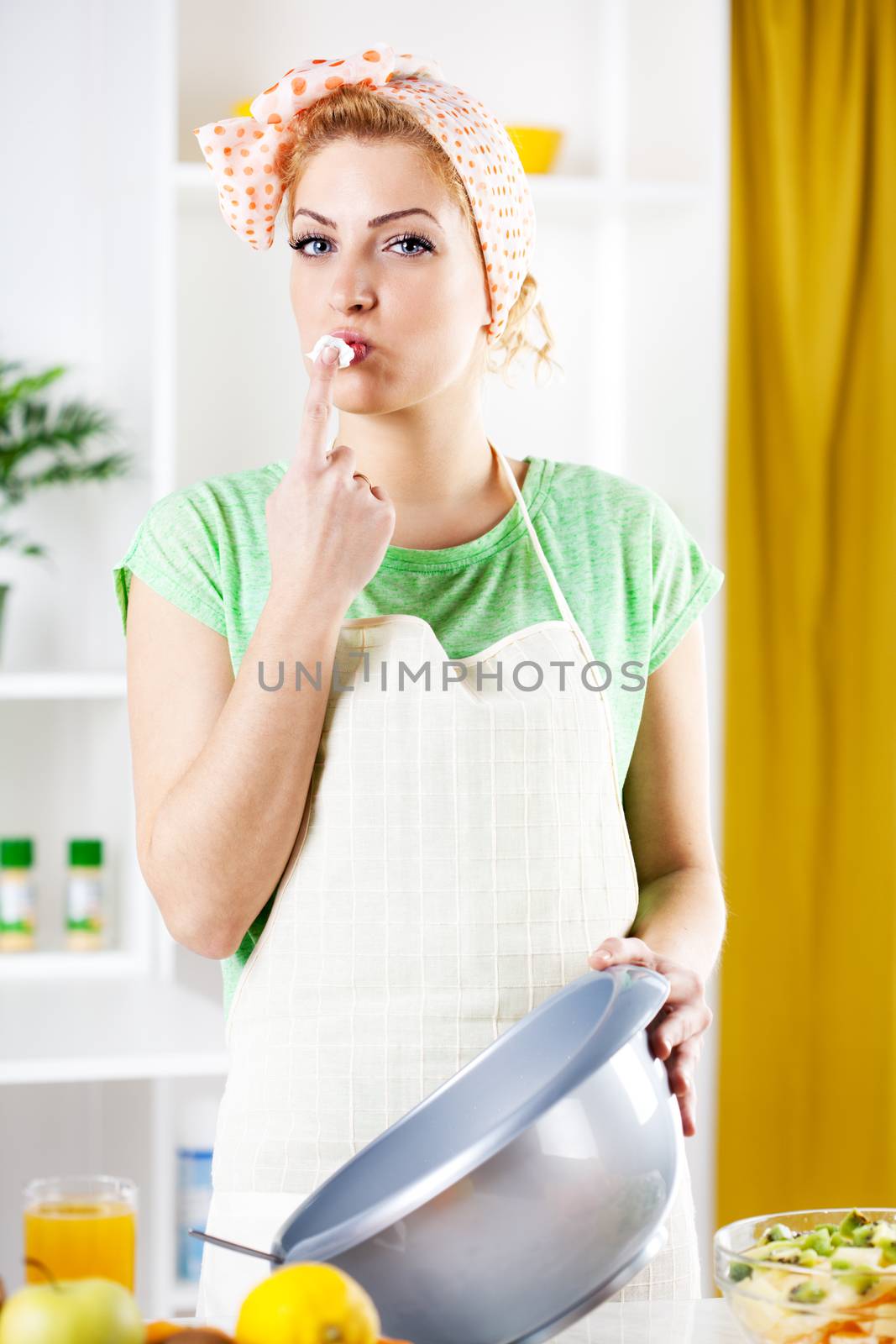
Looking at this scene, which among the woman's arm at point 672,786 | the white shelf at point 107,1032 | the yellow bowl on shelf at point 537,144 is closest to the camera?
the woman's arm at point 672,786

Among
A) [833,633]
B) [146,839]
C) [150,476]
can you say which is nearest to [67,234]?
[150,476]

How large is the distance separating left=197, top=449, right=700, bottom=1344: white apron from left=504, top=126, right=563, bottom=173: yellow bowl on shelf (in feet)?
4.60

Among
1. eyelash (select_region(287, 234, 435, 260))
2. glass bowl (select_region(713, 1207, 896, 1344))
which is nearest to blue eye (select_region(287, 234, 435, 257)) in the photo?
eyelash (select_region(287, 234, 435, 260))

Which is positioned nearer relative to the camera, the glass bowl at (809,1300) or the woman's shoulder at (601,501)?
the glass bowl at (809,1300)

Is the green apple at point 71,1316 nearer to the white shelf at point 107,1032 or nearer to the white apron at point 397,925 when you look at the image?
the white apron at point 397,925

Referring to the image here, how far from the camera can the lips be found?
1116 millimetres

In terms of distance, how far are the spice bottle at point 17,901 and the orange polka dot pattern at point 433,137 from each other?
1.31 m

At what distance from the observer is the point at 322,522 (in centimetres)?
107

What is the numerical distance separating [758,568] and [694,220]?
1.86 ft

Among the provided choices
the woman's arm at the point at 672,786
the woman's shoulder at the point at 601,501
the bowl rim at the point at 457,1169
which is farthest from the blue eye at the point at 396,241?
the bowl rim at the point at 457,1169

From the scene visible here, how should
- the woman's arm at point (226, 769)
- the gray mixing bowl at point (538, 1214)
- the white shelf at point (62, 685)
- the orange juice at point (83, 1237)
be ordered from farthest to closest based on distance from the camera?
the white shelf at point (62, 685)
the woman's arm at point (226, 769)
the orange juice at point (83, 1237)
the gray mixing bowl at point (538, 1214)

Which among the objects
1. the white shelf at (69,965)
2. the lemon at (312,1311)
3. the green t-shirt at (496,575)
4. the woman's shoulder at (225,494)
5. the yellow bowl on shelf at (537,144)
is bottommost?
the white shelf at (69,965)

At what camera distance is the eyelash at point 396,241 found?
1.14 meters

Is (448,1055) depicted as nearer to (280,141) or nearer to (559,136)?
(280,141)
